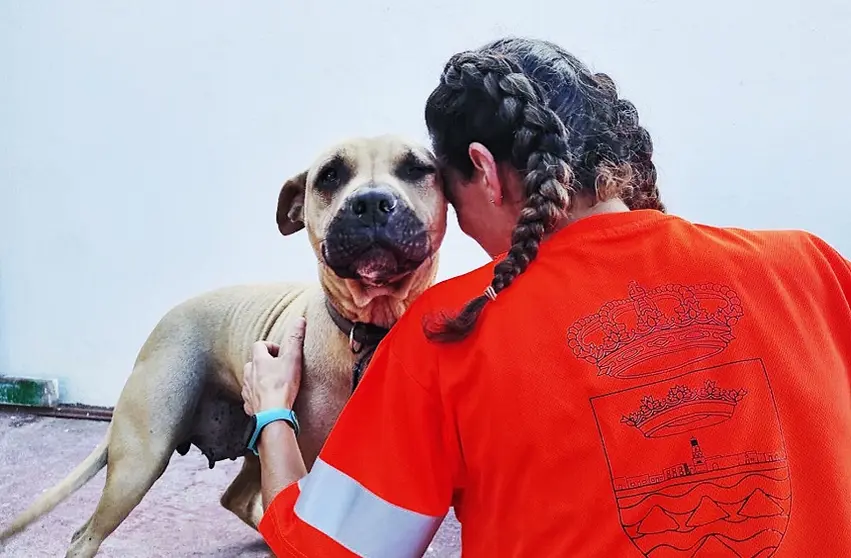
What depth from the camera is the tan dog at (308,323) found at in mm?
1462

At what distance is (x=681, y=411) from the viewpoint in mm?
926

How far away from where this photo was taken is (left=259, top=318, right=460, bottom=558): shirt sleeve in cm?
103

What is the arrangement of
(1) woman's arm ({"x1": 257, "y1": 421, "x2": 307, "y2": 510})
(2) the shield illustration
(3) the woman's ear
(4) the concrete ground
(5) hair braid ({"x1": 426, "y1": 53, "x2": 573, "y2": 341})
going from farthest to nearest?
(4) the concrete ground < (1) woman's arm ({"x1": 257, "y1": 421, "x2": 307, "y2": 510}) < (3) the woman's ear < (5) hair braid ({"x1": 426, "y1": 53, "x2": 573, "y2": 341}) < (2) the shield illustration

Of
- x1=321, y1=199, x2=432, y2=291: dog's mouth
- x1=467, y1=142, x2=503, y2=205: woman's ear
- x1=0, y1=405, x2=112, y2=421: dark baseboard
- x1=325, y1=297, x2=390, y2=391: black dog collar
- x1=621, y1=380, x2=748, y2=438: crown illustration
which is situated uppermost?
x1=467, y1=142, x2=503, y2=205: woman's ear

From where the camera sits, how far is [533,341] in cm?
96

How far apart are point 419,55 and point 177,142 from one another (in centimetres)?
123

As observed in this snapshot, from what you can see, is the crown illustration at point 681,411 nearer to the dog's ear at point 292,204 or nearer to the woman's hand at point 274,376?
the woman's hand at point 274,376

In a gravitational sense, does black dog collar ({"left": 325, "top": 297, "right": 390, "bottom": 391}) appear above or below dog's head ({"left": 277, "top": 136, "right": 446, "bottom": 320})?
below

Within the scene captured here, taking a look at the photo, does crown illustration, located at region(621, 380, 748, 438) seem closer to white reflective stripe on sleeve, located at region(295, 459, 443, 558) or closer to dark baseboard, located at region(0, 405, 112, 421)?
white reflective stripe on sleeve, located at region(295, 459, 443, 558)

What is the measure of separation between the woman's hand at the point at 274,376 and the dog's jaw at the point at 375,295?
6.0 inches

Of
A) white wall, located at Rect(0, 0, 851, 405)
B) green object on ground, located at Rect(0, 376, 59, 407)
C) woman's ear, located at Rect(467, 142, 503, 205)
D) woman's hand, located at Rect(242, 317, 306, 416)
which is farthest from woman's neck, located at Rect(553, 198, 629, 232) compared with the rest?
green object on ground, located at Rect(0, 376, 59, 407)

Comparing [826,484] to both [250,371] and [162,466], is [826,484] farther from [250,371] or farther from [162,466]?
[162,466]

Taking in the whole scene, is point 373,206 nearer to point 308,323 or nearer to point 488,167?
point 488,167

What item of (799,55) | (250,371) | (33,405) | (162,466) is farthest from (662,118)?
(33,405)
